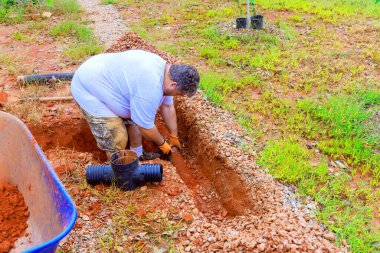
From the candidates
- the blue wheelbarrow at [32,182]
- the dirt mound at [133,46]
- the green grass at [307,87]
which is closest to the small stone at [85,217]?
the blue wheelbarrow at [32,182]

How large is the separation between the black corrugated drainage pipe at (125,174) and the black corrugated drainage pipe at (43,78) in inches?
91.2

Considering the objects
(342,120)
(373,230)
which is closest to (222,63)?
(342,120)

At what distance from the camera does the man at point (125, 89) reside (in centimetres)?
307

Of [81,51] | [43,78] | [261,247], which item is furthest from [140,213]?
[81,51]

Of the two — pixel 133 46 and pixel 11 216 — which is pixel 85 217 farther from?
pixel 133 46

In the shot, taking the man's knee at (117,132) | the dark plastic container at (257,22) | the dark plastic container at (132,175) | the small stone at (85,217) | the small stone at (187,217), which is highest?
the dark plastic container at (257,22)

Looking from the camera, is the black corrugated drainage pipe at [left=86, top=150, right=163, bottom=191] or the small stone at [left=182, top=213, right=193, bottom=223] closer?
the small stone at [left=182, top=213, right=193, bottom=223]

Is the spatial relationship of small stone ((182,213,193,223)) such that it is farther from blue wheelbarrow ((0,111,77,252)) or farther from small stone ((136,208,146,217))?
blue wheelbarrow ((0,111,77,252))

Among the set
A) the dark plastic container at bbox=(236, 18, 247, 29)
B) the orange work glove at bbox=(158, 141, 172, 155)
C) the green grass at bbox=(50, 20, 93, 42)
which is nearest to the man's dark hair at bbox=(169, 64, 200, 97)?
the orange work glove at bbox=(158, 141, 172, 155)

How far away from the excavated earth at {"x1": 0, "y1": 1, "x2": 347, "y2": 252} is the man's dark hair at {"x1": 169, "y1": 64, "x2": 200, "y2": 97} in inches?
37.4

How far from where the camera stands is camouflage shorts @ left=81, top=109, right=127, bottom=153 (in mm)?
3438

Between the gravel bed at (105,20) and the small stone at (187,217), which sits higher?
the gravel bed at (105,20)

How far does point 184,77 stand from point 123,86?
0.61 m

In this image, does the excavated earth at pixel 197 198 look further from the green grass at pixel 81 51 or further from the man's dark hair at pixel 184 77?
the green grass at pixel 81 51
